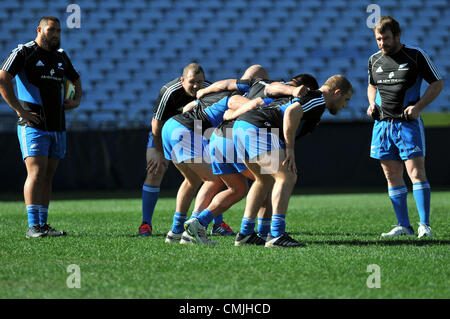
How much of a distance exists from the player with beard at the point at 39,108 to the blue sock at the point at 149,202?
0.81 meters

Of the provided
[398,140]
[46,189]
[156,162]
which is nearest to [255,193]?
[156,162]

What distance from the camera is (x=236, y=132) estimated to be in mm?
5383

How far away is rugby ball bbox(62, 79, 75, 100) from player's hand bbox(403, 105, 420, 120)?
11.2ft

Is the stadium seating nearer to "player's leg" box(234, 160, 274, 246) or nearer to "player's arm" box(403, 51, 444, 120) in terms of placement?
"player's arm" box(403, 51, 444, 120)

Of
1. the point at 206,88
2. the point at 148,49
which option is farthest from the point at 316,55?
the point at 206,88

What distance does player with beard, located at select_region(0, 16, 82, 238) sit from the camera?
20.6 ft

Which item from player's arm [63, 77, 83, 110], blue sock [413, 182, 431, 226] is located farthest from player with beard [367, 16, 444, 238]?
player's arm [63, 77, 83, 110]

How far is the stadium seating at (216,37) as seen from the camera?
1802cm

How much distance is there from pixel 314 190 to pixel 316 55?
592 centimetres

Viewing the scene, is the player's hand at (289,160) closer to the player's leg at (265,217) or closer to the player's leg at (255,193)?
the player's leg at (255,193)

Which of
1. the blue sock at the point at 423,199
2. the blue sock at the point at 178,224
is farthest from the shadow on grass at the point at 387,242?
the blue sock at the point at 178,224

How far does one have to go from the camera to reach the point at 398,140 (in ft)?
21.2

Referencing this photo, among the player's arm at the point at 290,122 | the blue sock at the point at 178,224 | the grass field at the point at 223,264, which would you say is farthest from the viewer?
the blue sock at the point at 178,224

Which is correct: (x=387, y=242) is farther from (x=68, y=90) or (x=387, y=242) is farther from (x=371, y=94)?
(x=68, y=90)
